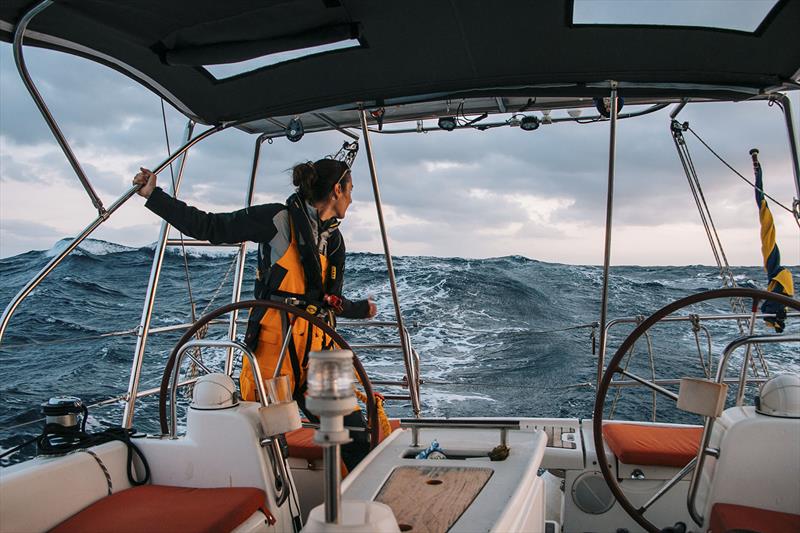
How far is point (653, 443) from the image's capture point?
2.24 m

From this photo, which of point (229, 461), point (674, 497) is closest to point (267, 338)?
point (229, 461)

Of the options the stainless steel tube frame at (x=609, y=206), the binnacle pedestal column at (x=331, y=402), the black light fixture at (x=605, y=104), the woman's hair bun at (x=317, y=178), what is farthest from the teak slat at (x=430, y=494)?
the black light fixture at (x=605, y=104)

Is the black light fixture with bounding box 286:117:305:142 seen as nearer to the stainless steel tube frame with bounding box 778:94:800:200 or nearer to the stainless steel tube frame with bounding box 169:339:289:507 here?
the stainless steel tube frame with bounding box 169:339:289:507

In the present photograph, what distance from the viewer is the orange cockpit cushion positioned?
216cm

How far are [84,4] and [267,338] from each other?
3.89ft

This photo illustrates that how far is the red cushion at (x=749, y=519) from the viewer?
1.51 metres

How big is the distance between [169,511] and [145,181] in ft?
3.62

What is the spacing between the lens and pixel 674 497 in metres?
2.18

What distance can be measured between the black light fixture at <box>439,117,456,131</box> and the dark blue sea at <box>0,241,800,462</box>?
3.90ft

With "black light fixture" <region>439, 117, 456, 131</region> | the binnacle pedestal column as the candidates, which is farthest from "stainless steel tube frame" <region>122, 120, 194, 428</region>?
the binnacle pedestal column

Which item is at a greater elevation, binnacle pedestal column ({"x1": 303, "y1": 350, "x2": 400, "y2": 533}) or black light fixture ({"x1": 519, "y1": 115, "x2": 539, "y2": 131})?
black light fixture ({"x1": 519, "y1": 115, "x2": 539, "y2": 131})

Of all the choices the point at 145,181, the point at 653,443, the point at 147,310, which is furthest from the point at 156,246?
the point at 653,443

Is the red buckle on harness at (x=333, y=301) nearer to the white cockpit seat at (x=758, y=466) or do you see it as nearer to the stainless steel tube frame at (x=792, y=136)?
the white cockpit seat at (x=758, y=466)

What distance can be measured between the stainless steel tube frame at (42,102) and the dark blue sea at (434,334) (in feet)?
4.07
